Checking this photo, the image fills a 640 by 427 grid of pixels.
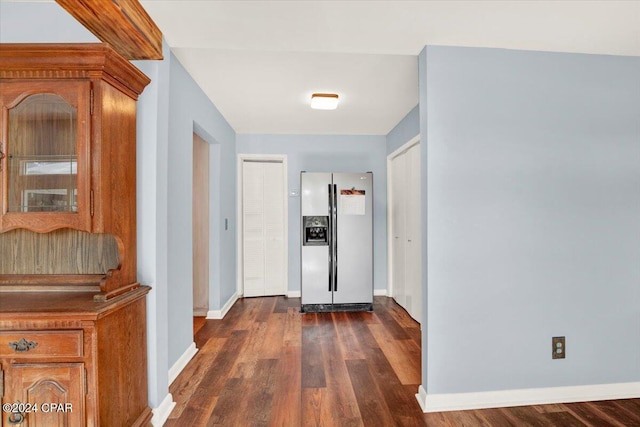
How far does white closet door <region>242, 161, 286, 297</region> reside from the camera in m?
4.54

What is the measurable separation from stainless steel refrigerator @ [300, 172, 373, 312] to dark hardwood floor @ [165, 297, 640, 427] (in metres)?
0.49

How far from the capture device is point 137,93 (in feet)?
5.83

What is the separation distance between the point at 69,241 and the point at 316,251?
2.62m

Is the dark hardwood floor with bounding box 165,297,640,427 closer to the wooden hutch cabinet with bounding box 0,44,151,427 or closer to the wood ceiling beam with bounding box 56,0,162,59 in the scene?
the wooden hutch cabinet with bounding box 0,44,151,427

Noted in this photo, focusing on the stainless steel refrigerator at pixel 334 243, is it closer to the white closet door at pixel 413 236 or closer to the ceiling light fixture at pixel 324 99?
the white closet door at pixel 413 236

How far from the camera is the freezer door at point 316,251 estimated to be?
3926mm

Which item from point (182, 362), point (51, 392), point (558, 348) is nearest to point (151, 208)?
point (51, 392)

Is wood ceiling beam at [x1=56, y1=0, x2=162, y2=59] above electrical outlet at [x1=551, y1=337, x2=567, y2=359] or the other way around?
above

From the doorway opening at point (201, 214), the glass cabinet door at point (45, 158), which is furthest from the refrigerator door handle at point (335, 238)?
the glass cabinet door at point (45, 158)

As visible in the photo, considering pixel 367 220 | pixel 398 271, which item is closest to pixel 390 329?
pixel 398 271

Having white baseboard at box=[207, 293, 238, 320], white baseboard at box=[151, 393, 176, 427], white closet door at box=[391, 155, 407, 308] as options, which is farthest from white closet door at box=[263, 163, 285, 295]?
white baseboard at box=[151, 393, 176, 427]

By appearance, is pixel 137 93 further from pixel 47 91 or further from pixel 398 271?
pixel 398 271

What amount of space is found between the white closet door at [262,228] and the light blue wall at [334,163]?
18cm

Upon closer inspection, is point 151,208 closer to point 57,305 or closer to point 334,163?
point 57,305
